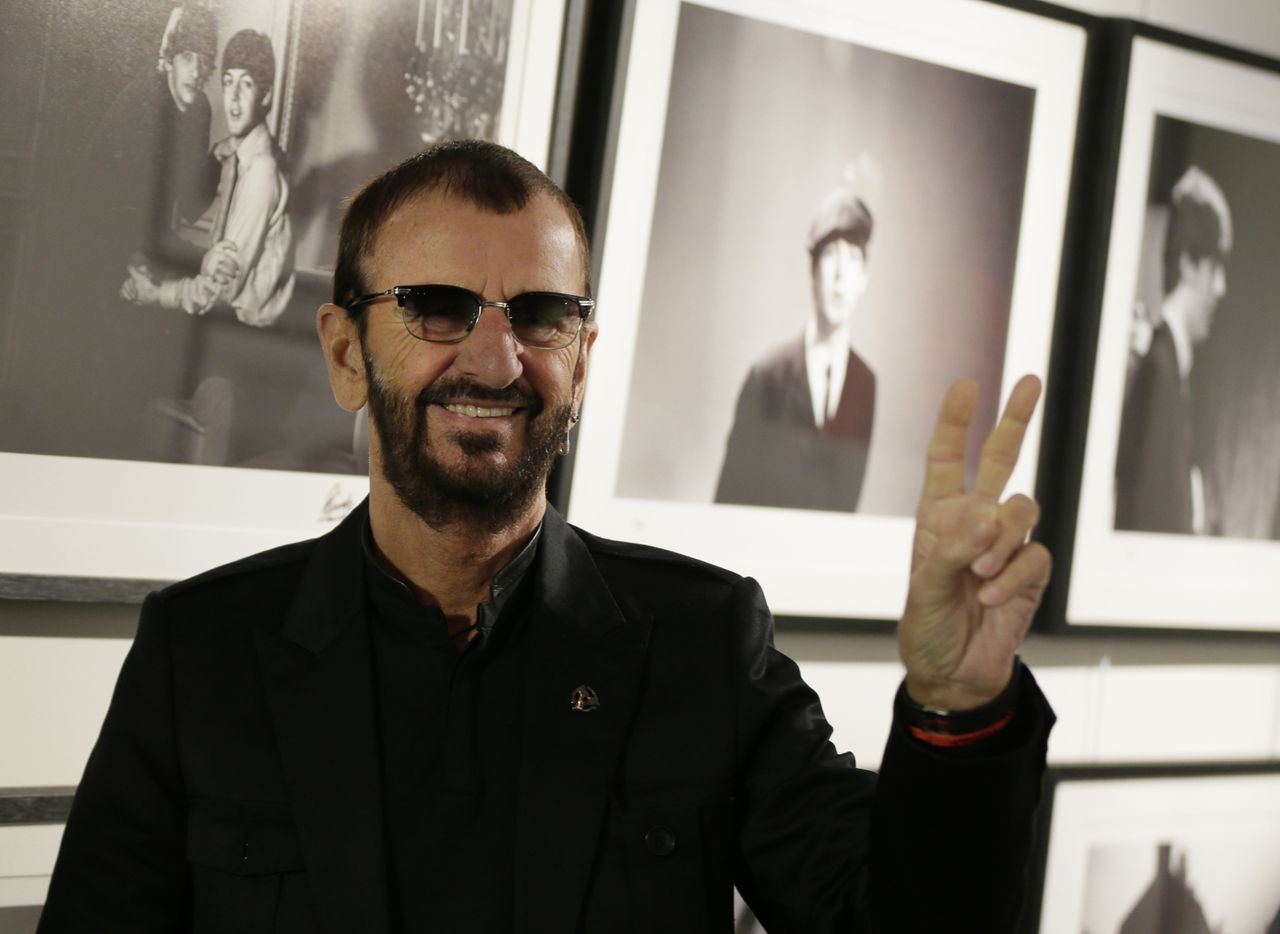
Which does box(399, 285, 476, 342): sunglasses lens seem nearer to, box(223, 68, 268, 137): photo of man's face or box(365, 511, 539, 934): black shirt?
box(365, 511, 539, 934): black shirt

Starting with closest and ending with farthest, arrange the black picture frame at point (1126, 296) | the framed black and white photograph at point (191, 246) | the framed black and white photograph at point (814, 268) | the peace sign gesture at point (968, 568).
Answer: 1. the peace sign gesture at point (968, 568)
2. the framed black and white photograph at point (191, 246)
3. the framed black and white photograph at point (814, 268)
4. the black picture frame at point (1126, 296)

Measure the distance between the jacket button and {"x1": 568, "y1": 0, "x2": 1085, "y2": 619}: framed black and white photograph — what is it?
0.55 m

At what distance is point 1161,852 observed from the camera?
225 centimetres

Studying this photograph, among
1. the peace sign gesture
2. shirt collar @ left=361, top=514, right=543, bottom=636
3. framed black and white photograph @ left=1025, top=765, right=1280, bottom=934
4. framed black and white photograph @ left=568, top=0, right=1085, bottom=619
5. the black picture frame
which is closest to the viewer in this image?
the peace sign gesture

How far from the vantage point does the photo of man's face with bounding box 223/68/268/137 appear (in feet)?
5.02

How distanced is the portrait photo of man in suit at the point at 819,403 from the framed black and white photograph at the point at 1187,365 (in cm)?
41

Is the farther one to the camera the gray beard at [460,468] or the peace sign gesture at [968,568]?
the gray beard at [460,468]

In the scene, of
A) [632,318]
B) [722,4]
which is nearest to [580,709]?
[632,318]

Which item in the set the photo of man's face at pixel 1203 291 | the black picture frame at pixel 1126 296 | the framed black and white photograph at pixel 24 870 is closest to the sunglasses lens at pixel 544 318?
the framed black and white photograph at pixel 24 870

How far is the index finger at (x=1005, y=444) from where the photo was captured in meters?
0.95

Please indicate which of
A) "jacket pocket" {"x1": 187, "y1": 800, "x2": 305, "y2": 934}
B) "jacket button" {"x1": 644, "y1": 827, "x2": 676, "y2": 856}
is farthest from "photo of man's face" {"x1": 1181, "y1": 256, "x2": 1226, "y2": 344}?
"jacket pocket" {"x1": 187, "y1": 800, "x2": 305, "y2": 934}

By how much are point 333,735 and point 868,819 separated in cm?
50

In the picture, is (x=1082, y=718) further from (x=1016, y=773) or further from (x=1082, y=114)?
(x=1016, y=773)

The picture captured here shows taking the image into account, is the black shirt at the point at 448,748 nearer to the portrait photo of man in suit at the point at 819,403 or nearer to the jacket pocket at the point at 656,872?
the jacket pocket at the point at 656,872
